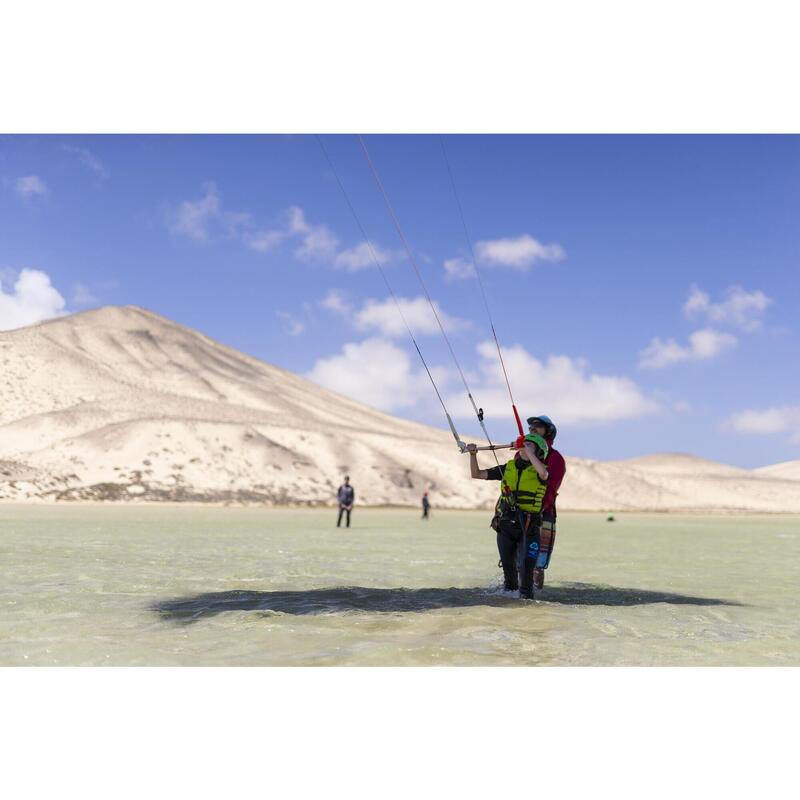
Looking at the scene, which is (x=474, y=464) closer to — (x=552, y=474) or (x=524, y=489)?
(x=524, y=489)

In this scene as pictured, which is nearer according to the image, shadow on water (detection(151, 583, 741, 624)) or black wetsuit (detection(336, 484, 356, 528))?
shadow on water (detection(151, 583, 741, 624))

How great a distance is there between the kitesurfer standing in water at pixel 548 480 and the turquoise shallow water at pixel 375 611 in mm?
680

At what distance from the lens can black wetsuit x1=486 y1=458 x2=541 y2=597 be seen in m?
9.74

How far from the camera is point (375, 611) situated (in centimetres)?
936

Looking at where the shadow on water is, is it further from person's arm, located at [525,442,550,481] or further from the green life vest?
person's arm, located at [525,442,550,481]

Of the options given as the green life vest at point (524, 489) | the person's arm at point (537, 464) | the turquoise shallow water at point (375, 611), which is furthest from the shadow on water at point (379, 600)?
the person's arm at point (537, 464)

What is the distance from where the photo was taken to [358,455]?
87750mm

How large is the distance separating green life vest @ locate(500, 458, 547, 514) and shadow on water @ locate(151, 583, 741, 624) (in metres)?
1.15

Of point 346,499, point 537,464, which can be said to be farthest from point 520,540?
point 346,499

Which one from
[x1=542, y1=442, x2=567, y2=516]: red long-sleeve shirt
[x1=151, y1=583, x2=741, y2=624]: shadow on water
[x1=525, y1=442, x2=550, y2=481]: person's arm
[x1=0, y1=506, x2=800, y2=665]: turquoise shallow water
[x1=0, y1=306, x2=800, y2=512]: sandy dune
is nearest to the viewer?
[x1=0, y1=506, x2=800, y2=665]: turquoise shallow water

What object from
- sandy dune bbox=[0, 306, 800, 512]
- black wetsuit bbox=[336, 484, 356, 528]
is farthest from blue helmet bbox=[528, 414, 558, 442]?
sandy dune bbox=[0, 306, 800, 512]

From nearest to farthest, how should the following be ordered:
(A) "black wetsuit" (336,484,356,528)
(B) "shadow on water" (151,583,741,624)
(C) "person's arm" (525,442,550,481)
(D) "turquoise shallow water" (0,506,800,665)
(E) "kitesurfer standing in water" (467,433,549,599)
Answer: (D) "turquoise shallow water" (0,506,800,665), (C) "person's arm" (525,442,550,481), (B) "shadow on water" (151,583,741,624), (E) "kitesurfer standing in water" (467,433,549,599), (A) "black wetsuit" (336,484,356,528)

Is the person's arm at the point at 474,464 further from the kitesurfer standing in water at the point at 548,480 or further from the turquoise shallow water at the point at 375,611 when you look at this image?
the turquoise shallow water at the point at 375,611

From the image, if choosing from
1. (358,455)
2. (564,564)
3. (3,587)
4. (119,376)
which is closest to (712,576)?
(564,564)
